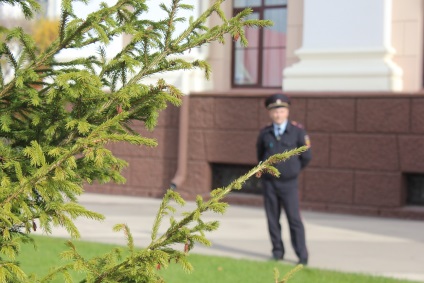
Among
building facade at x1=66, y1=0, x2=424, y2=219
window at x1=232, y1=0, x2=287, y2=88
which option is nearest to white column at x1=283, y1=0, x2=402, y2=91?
building facade at x1=66, y1=0, x2=424, y2=219

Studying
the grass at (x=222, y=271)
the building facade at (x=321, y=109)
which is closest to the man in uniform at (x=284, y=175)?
the grass at (x=222, y=271)

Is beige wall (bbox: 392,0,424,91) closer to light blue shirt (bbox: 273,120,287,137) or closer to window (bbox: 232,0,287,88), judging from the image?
window (bbox: 232,0,287,88)

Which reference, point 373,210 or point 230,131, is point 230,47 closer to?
point 230,131

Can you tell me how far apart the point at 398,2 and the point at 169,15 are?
40.3 feet

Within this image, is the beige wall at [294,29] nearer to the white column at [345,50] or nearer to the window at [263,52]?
the window at [263,52]

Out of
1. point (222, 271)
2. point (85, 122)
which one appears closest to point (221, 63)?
point (222, 271)

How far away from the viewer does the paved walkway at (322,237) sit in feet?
32.0

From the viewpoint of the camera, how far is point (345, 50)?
15586 mm

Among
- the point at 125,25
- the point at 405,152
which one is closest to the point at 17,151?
the point at 125,25

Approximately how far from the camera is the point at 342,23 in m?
15.7

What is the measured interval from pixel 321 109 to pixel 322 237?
146 inches

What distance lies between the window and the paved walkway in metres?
2.43

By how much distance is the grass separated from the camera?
841cm

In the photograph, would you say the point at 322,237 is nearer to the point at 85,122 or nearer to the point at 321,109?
the point at 321,109
